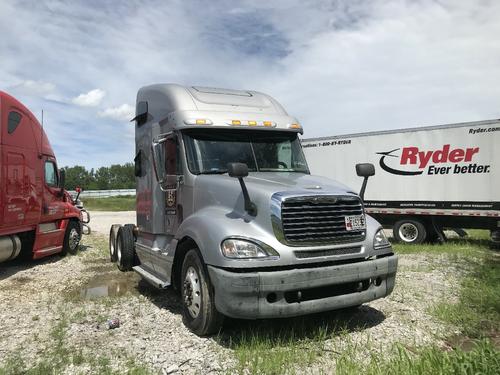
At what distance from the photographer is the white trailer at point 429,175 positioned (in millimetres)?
12633

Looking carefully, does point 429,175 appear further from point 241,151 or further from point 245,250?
point 245,250

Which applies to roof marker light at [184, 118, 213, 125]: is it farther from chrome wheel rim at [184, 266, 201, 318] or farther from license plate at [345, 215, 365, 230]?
license plate at [345, 215, 365, 230]

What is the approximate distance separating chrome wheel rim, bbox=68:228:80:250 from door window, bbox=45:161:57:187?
4.49 ft

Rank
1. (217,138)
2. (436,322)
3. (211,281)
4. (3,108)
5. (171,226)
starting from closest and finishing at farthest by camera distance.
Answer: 1. (211,281)
2. (436,322)
3. (217,138)
4. (171,226)
5. (3,108)

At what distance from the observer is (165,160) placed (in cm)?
645

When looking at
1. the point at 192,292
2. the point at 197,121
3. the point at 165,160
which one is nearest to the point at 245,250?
the point at 192,292

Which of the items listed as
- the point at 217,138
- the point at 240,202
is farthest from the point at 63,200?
the point at 240,202

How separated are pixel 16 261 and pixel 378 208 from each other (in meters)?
10.4

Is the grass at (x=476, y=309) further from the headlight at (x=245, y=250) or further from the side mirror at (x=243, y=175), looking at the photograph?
the side mirror at (x=243, y=175)

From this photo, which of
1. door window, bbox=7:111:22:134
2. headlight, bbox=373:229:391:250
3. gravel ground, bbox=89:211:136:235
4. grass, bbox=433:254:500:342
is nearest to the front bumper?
headlight, bbox=373:229:391:250

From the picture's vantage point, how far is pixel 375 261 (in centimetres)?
509

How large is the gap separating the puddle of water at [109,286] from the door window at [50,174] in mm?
3065

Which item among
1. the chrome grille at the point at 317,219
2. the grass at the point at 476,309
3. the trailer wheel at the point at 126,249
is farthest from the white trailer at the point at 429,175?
the chrome grille at the point at 317,219

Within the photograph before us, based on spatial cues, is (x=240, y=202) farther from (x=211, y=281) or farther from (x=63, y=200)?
(x=63, y=200)
